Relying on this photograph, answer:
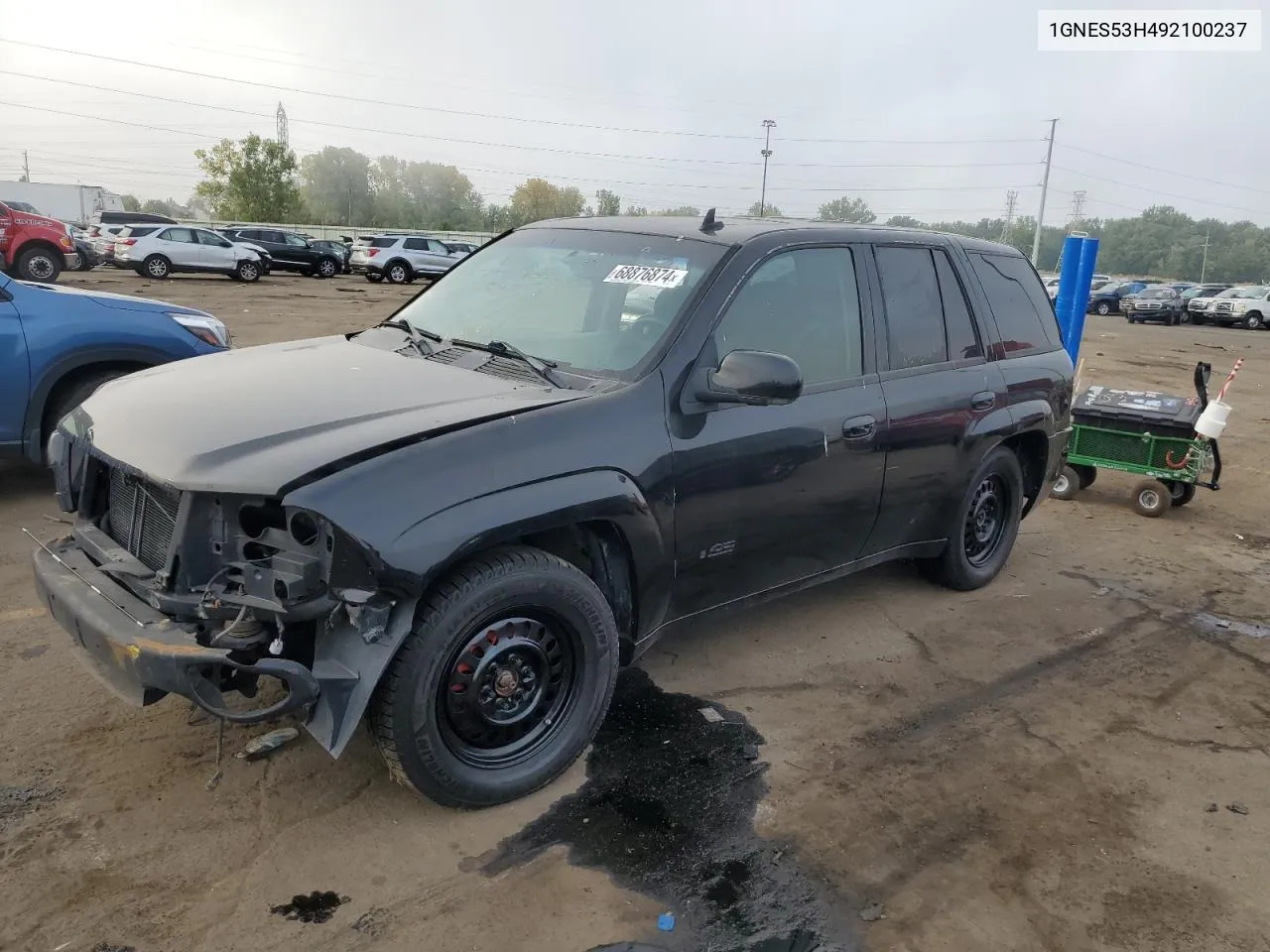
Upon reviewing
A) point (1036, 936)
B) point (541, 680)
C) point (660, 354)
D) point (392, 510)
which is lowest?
→ point (1036, 936)

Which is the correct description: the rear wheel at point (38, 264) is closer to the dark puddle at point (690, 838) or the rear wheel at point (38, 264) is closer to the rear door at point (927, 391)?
the rear door at point (927, 391)

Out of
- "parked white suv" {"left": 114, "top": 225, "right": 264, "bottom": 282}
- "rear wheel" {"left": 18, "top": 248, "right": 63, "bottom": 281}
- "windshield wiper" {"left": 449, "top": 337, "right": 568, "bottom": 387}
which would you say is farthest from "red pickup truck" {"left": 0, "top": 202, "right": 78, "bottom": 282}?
"windshield wiper" {"left": 449, "top": 337, "right": 568, "bottom": 387}

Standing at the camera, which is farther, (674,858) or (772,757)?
(772,757)

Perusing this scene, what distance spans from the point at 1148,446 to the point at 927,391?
4.08 meters

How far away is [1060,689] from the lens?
4227 millimetres

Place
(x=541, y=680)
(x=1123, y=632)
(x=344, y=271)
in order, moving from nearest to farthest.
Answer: (x=541, y=680) < (x=1123, y=632) < (x=344, y=271)

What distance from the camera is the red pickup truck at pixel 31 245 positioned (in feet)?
63.8

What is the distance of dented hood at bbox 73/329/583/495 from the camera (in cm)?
267

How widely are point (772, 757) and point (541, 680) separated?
3.21ft

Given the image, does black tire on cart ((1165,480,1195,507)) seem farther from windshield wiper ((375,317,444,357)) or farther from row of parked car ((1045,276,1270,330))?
row of parked car ((1045,276,1270,330))

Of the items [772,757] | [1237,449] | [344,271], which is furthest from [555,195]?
[772,757]

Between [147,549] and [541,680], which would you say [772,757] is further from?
[147,549]

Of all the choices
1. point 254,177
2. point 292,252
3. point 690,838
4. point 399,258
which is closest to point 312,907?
point 690,838

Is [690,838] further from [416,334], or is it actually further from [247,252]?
[247,252]
